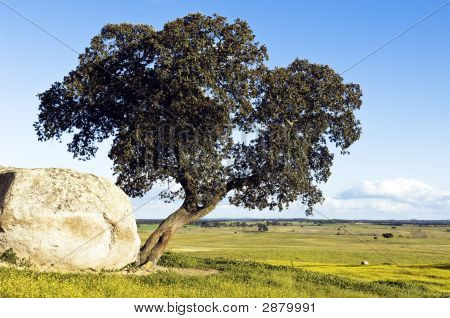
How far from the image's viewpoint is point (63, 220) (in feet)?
84.9

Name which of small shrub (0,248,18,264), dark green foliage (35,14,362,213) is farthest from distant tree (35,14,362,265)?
small shrub (0,248,18,264)

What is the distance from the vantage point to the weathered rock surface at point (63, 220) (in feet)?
82.7

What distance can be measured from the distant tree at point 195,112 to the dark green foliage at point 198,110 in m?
0.07

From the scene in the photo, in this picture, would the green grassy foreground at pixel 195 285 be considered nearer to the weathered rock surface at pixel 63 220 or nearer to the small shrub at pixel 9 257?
the weathered rock surface at pixel 63 220

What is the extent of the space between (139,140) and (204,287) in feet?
38.4

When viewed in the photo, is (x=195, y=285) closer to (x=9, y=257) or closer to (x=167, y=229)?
(x=9, y=257)

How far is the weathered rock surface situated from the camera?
25203 millimetres

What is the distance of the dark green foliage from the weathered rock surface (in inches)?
227

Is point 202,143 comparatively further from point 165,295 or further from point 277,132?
point 165,295

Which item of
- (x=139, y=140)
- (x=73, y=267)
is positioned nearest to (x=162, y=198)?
(x=139, y=140)

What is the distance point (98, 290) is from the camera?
809 inches

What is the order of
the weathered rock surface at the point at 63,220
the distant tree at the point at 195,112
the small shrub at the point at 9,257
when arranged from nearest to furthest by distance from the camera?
the small shrub at the point at 9,257
the weathered rock surface at the point at 63,220
the distant tree at the point at 195,112

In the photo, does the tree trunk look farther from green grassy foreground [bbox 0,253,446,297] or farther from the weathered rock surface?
the weathered rock surface

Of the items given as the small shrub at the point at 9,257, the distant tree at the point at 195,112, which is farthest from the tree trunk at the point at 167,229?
the small shrub at the point at 9,257
